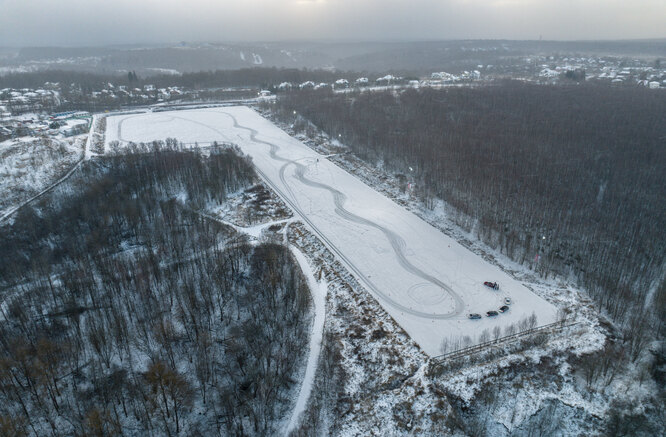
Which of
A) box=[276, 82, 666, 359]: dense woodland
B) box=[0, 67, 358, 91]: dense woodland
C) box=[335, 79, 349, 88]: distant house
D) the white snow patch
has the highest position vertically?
box=[0, 67, 358, 91]: dense woodland

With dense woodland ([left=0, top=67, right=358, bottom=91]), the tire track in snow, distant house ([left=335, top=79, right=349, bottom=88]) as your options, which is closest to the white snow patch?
the tire track in snow

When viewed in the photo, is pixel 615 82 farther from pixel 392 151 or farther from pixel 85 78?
pixel 85 78

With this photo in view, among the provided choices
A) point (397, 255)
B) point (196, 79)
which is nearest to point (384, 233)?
point (397, 255)

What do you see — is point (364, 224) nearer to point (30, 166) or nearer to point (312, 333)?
point (312, 333)

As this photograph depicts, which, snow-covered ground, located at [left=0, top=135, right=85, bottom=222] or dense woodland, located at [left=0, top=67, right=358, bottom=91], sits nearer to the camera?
snow-covered ground, located at [left=0, top=135, right=85, bottom=222]

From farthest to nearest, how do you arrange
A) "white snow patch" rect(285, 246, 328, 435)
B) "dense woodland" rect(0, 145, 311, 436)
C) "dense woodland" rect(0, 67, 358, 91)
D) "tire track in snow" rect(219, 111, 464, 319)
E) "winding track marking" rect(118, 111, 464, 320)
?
"dense woodland" rect(0, 67, 358, 91) → "winding track marking" rect(118, 111, 464, 320) → "tire track in snow" rect(219, 111, 464, 319) → "white snow patch" rect(285, 246, 328, 435) → "dense woodland" rect(0, 145, 311, 436)

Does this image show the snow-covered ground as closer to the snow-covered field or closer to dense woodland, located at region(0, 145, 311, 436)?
dense woodland, located at region(0, 145, 311, 436)
